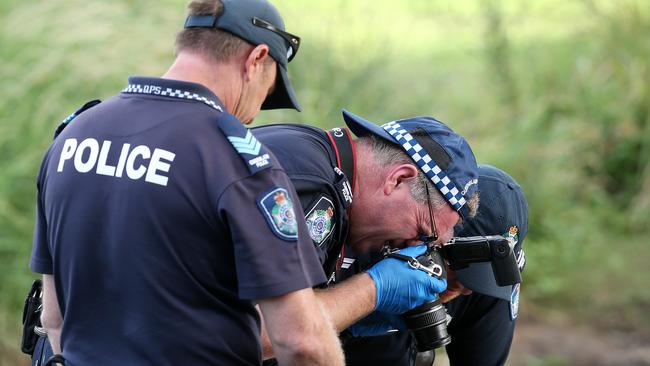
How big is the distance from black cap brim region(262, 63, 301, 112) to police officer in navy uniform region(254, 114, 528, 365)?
89 mm

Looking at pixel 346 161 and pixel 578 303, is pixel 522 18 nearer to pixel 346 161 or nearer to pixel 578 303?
pixel 578 303

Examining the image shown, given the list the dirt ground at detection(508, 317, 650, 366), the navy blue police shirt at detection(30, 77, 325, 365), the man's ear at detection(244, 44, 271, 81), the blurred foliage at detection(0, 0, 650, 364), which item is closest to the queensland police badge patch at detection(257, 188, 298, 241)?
the navy blue police shirt at detection(30, 77, 325, 365)

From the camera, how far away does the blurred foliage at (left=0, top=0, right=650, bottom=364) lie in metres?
4.73

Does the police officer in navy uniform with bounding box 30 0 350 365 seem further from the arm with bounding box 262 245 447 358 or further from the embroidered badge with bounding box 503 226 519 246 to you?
the embroidered badge with bounding box 503 226 519 246

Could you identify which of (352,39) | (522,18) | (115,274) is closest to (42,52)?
(352,39)

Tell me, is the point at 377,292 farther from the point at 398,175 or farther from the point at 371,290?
the point at 398,175

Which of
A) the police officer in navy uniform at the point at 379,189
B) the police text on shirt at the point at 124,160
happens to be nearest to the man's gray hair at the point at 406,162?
the police officer in navy uniform at the point at 379,189

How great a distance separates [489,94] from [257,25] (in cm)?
504

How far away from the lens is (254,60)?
2.20 meters

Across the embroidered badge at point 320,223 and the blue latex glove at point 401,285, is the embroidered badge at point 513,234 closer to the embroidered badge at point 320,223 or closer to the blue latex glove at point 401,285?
the blue latex glove at point 401,285

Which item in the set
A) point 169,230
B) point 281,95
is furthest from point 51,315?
point 281,95

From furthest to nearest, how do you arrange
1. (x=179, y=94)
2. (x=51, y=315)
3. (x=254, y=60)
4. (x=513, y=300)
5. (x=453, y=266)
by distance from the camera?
(x=513, y=300)
(x=453, y=266)
(x=51, y=315)
(x=254, y=60)
(x=179, y=94)

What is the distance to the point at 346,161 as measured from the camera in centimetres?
262

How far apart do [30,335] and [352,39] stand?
3.55 meters
